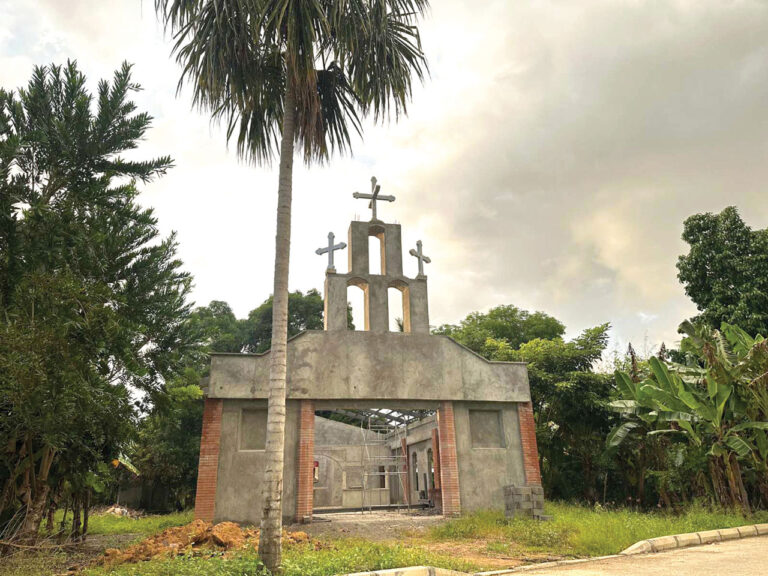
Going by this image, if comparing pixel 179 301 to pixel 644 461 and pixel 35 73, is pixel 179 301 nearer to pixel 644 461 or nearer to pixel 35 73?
pixel 35 73

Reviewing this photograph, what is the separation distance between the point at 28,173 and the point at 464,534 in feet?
38.4

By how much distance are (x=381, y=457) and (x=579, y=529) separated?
16.3 m

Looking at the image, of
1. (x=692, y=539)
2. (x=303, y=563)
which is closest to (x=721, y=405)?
(x=692, y=539)

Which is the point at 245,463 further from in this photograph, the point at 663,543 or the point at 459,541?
the point at 663,543

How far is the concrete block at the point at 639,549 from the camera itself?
9.72m

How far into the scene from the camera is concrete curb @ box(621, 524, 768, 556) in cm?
984

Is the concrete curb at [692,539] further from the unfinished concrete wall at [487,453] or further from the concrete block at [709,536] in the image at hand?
the unfinished concrete wall at [487,453]

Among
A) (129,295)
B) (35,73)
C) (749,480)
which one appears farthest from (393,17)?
(749,480)

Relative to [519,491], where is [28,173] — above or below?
above

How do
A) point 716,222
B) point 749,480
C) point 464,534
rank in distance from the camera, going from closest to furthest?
1. point 464,534
2. point 749,480
3. point 716,222

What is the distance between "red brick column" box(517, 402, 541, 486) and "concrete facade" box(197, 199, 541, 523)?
1.2 inches

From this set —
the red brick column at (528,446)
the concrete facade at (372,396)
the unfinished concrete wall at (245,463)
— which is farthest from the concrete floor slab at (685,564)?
the unfinished concrete wall at (245,463)

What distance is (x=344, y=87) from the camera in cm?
1072

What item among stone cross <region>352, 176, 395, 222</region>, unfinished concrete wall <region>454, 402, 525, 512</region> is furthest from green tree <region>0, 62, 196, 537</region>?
unfinished concrete wall <region>454, 402, 525, 512</region>
